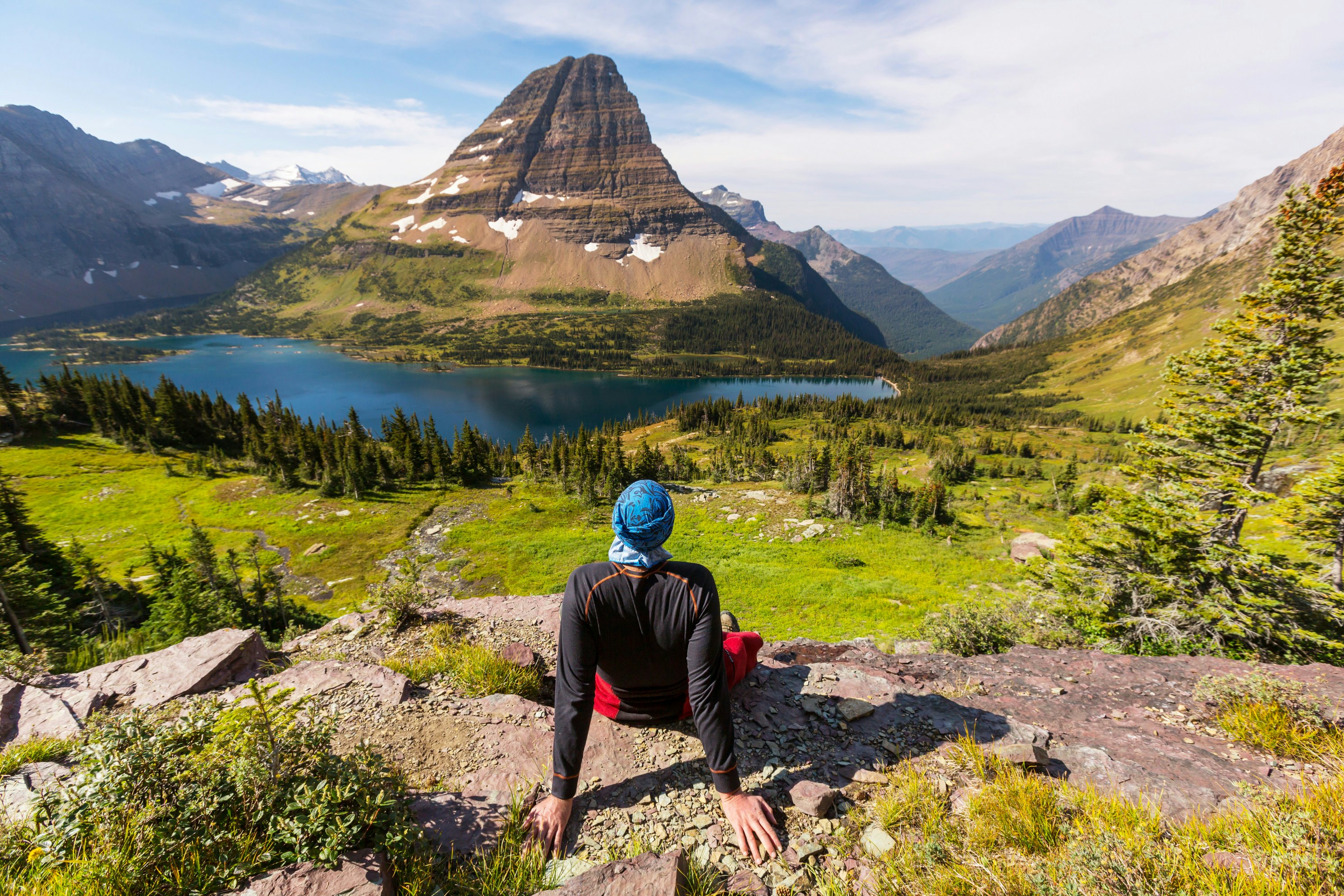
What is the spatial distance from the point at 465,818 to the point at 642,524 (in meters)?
3.12

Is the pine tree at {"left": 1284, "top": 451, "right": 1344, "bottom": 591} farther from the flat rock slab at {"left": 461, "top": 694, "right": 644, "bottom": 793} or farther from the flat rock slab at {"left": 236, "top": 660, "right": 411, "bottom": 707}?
the flat rock slab at {"left": 236, "top": 660, "right": 411, "bottom": 707}

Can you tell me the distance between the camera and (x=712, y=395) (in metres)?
192

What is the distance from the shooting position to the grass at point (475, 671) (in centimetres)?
709

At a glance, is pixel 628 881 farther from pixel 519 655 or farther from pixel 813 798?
pixel 519 655

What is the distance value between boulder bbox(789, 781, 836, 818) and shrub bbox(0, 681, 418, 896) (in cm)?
349

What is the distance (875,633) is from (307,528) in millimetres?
52811

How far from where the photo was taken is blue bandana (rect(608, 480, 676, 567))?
405cm

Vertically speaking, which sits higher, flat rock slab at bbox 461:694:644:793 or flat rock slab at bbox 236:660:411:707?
flat rock slab at bbox 461:694:644:793

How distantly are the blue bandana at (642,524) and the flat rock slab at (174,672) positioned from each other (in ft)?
26.4

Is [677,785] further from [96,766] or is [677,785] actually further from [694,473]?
[694,473]

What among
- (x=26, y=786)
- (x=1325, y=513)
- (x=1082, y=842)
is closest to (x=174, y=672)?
(x=26, y=786)

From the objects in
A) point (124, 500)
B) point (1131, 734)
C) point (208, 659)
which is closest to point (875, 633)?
point (1131, 734)

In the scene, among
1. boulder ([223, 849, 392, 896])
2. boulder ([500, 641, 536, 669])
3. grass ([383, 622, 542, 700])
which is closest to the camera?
boulder ([223, 849, 392, 896])

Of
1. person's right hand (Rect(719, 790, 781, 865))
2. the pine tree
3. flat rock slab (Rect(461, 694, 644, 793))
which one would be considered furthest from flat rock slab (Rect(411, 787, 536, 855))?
the pine tree
